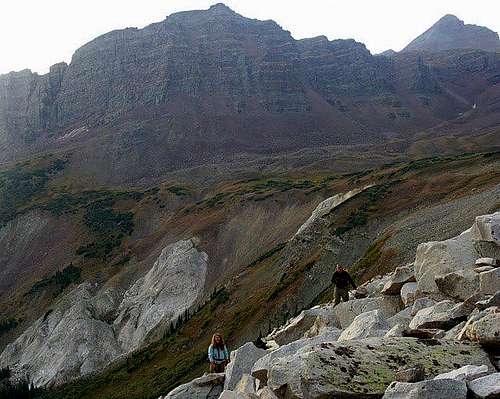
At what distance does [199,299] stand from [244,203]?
2953cm

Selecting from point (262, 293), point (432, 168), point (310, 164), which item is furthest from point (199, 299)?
point (310, 164)

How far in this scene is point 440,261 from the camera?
16.7m

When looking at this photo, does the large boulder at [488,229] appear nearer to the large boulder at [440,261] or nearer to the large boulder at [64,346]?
the large boulder at [440,261]

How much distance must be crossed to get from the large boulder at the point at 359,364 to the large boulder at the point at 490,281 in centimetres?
383

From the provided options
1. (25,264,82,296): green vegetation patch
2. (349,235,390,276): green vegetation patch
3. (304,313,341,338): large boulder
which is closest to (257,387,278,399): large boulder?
(304,313,341,338): large boulder

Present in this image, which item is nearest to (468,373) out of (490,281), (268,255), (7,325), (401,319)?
(490,281)

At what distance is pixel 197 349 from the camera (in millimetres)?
46031

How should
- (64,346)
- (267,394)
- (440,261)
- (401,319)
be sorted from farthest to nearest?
(64,346) → (440,261) → (401,319) → (267,394)

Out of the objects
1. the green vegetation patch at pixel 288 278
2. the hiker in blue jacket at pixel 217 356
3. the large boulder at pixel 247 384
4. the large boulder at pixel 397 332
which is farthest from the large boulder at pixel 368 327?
the green vegetation patch at pixel 288 278

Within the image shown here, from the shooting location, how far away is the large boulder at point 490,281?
1299 cm

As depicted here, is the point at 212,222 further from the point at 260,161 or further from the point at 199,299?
the point at 260,161

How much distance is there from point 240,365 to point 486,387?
29.7ft

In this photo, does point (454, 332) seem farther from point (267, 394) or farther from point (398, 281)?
point (398, 281)


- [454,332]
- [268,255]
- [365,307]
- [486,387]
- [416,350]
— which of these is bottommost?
[268,255]
